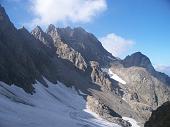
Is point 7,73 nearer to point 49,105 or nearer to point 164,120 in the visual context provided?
point 49,105

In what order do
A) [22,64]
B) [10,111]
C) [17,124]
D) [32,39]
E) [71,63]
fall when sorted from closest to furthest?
[17,124] → [10,111] → [22,64] → [32,39] → [71,63]

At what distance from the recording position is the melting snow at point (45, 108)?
6693 centimetres

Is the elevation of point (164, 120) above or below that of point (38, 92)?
below

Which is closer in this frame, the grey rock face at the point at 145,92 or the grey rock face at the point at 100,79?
the grey rock face at the point at 100,79

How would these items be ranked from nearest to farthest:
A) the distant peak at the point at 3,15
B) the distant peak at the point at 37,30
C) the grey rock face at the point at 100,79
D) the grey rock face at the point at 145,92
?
1. the distant peak at the point at 3,15
2. the grey rock face at the point at 100,79
3. the grey rock face at the point at 145,92
4. the distant peak at the point at 37,30

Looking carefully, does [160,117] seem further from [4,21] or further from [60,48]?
[60,48]

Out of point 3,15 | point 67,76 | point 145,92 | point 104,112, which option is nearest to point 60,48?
point 67,76

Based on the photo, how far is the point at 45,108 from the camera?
98688 mm

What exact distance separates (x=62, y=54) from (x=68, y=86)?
37.6m

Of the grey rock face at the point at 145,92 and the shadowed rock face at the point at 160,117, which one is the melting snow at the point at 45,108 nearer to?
the shadowed rock face at the point at 160,117

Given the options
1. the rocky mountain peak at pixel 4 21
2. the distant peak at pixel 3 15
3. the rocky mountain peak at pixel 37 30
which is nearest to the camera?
the rocky mountain peak at pixel 4 21

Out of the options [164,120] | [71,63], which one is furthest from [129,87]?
[164,120]

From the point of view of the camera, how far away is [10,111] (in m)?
68.3

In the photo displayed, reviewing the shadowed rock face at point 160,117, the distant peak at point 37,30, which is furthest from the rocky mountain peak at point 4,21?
the shadowed rock face at point 160,117
